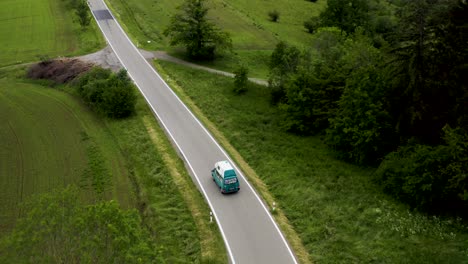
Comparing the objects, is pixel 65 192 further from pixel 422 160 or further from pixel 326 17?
pixel 326 17

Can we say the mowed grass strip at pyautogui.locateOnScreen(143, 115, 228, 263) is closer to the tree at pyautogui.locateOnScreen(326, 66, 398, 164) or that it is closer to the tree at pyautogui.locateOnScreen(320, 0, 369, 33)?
the tree at pyautogui.locateOnScreen(326, 66, 398, 164)

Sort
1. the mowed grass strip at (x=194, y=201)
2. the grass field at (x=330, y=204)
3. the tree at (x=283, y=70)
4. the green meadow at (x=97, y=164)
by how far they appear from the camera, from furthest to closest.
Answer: the tree at (x=283, y=70) < the green meadow at (x=97, y=164) < the mowed grass strip at (x=194, y=201) < the grass field at (x=330, y=204)

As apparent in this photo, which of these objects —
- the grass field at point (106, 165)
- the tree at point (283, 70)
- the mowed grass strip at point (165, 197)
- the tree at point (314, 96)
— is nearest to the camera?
the mowed grass strip at point (165, 197)

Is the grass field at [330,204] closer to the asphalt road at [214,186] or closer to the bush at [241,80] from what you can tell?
the asphalt road at [214,186]

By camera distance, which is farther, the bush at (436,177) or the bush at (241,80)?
the bush at (241,80)

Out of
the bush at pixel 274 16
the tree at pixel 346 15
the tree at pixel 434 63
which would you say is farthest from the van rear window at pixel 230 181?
the bush at pixel 274 16

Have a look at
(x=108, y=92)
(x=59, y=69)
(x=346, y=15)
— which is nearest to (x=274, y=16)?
(x=346, y=15)

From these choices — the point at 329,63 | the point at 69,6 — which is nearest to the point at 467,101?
the point at 329,63
